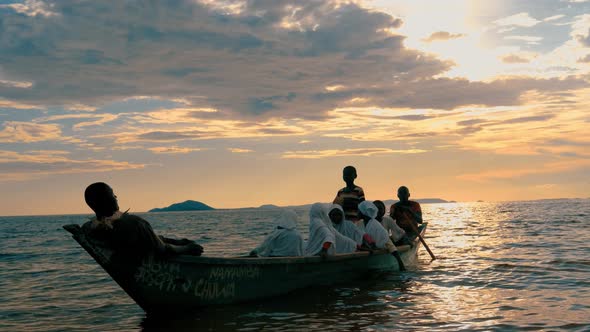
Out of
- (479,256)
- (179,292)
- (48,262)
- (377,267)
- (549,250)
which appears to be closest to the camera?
(179,292)

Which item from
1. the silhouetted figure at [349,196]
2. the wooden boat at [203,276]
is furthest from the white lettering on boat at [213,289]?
the silhouetted figure at [349,196]

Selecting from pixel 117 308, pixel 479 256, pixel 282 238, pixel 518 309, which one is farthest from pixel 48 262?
pixel 518 309

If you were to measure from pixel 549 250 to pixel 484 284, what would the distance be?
9616 millimetres

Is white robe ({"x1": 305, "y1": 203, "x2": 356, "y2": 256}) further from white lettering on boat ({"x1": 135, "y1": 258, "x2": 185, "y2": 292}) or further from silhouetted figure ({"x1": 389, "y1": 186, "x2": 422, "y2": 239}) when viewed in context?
silhouetted figure ({"x1": 389, "y1": 186, "x2": 422, "y2": 239})

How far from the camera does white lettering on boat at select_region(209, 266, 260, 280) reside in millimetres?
9594

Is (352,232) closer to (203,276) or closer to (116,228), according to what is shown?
(203,276)

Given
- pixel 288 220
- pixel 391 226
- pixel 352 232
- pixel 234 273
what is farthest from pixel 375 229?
pixel 234 273

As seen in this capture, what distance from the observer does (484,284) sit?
41.3 ft

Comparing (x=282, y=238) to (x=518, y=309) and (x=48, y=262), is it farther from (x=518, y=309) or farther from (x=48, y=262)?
(x=48, y=262)

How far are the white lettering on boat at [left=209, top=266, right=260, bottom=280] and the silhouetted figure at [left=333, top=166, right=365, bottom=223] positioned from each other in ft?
12.7

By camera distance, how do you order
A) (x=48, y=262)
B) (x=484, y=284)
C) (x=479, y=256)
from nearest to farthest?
(x=484, y=284) < (x=479, y=256) < (x=48, y=262)

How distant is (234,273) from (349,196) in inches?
181

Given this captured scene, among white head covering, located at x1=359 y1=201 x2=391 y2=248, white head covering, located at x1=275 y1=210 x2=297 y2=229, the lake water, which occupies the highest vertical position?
white head covering, located at x1=275 y1=210 x2=297 y2=229

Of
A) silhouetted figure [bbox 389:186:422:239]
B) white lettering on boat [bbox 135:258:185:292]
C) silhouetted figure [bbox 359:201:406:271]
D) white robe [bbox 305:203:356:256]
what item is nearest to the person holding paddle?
silhouetted figure [bbox 389:186:422:239]
